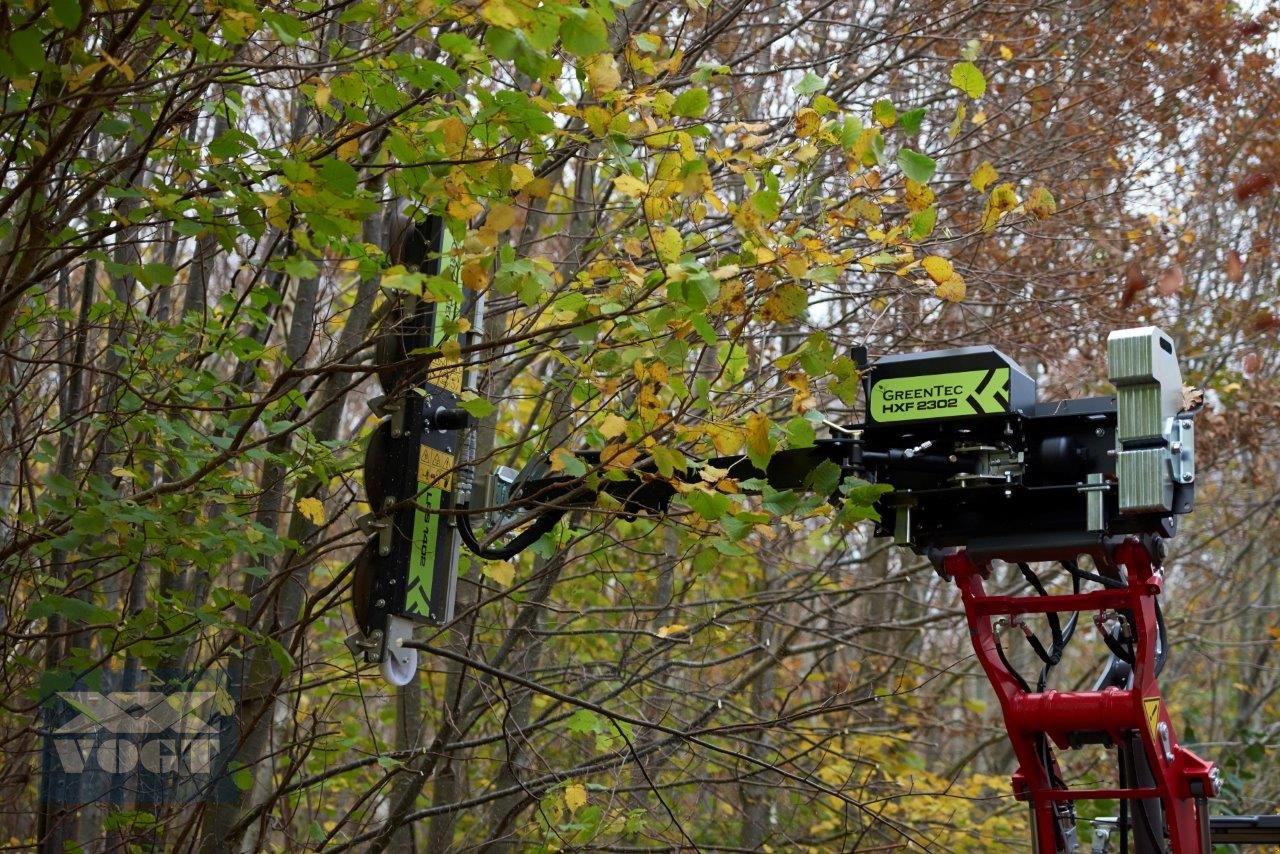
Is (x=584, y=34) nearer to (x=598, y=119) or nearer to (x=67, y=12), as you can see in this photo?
(x=598, y=119)

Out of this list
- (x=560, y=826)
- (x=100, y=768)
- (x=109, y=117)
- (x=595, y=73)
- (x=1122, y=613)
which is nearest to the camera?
(x=595, y=73)

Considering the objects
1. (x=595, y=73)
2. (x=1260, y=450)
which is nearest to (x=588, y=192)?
(x=595, y=73)

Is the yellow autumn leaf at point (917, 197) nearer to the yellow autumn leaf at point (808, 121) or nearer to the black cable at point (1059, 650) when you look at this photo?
the yellow autumn leaf at point (808, 121)

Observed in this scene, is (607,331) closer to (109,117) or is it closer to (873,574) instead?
(109,117)

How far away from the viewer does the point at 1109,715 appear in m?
4.51

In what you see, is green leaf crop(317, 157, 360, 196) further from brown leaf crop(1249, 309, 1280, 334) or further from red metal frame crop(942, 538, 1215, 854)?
brown leaf crop(1249, 309, 1280, 334)

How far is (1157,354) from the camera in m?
4.07

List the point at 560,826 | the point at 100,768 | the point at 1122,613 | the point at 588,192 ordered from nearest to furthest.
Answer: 1. the point at 1122,613
2. the point at 560,826
3. the point at 100,768
4. the point at 588,192

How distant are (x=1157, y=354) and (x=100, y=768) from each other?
17.8ft

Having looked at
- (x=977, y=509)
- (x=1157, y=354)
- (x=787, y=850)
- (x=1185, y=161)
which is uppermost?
(x=1185, y=161)

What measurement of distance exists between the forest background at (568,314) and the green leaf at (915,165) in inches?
0.5

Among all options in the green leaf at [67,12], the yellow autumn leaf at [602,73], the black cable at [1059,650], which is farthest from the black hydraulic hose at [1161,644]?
the green leaf at [67,12]

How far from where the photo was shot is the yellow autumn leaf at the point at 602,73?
389 centimetres

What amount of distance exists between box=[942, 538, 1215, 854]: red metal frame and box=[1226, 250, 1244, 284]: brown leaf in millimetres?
6480
